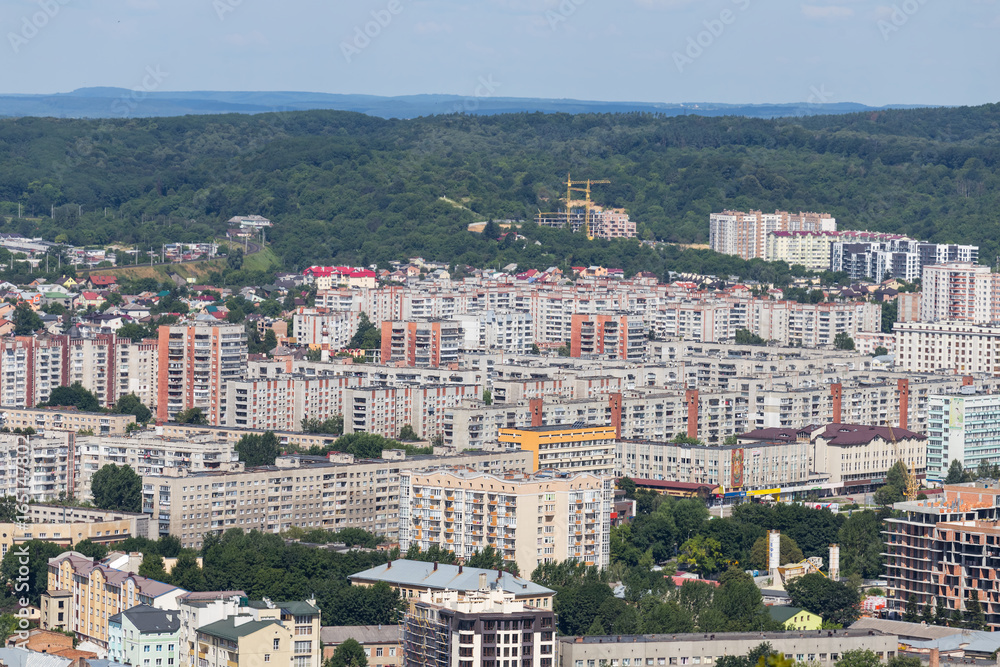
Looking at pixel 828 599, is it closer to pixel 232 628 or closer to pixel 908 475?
pixel 232 628

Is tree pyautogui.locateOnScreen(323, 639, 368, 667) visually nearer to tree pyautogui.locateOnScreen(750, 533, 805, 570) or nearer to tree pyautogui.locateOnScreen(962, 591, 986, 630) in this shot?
tree pyautogui.locateOnScreen(962, 591, 986, 630)

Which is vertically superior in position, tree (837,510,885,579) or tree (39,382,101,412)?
tree (39,382,101,412)

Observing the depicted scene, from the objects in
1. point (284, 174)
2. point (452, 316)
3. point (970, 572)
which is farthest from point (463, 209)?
point (970, 572)

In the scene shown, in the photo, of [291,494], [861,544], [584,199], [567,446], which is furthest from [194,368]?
[584,199]

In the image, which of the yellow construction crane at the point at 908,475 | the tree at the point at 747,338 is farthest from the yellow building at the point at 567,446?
the tree at the point at 747,338

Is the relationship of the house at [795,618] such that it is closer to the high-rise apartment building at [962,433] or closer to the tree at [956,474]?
the tree at [956,474]

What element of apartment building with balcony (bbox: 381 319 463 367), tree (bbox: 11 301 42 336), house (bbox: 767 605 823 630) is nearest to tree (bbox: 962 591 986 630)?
house (bbox: 767 605 823 630)
